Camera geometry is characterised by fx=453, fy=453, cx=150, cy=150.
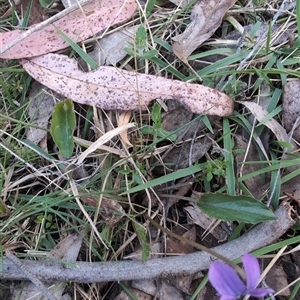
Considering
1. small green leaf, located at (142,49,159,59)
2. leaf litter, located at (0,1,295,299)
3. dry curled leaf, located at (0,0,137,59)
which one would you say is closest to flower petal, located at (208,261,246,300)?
leaf litter, located at (0,1,295,299)

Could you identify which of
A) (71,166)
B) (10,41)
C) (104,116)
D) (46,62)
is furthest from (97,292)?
(10,41)

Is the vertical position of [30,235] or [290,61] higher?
[290,61]

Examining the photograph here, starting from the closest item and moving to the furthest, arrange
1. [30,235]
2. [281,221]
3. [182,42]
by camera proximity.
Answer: [281,221]
[30,235]
[182,42]

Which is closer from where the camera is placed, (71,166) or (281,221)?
(281,221)

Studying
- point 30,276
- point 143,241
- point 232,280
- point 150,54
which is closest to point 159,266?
point 143,241

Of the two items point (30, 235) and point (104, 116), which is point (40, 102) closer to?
point (104, 116)

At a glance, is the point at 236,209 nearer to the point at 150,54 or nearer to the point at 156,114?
the point at 156,114

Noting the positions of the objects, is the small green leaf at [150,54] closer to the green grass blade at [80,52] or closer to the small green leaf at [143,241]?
the green grass blade at [80,52]

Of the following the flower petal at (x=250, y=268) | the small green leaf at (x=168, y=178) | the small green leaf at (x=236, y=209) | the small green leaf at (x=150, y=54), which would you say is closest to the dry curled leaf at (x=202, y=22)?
the small green leaf at (x=150, y=54)
